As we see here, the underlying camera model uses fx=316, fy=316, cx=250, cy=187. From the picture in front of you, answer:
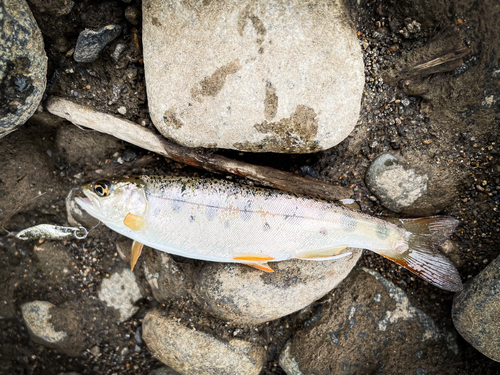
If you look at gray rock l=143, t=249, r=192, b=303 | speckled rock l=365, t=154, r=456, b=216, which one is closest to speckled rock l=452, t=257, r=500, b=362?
speckled rock l=365, t=154, r=456, b=216

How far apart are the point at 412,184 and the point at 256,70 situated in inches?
71.8

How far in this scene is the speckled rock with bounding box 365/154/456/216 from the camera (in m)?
3.00

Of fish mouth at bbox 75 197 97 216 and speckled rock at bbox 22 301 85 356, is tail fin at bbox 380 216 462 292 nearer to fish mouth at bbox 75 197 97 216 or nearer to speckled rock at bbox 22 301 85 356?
fish mouth at bbox 75 197 97 216

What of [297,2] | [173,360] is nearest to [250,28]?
[297,2]

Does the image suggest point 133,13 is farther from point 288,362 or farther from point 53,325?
point 288,362

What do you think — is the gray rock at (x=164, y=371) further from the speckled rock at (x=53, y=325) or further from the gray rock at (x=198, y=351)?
the speckled rock at (x=53, y=325)

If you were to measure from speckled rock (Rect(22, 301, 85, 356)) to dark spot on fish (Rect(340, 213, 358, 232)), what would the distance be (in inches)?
118

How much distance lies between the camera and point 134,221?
2.72m

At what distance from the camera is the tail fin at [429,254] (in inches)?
114

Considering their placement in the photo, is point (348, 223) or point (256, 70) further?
point (348, 223)

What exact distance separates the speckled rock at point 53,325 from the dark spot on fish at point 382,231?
3266mm

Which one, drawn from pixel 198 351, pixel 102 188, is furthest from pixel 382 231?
pixel 102 188

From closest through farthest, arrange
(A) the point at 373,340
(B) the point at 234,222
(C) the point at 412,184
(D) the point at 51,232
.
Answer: (B) the point at 234,222 → (C) the point at 412,184 → (A) the point at 373,340 → (D) the point at 51,232

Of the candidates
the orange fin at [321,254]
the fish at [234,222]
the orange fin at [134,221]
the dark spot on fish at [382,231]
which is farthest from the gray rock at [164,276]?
the dark spot on fish at [382,231]
